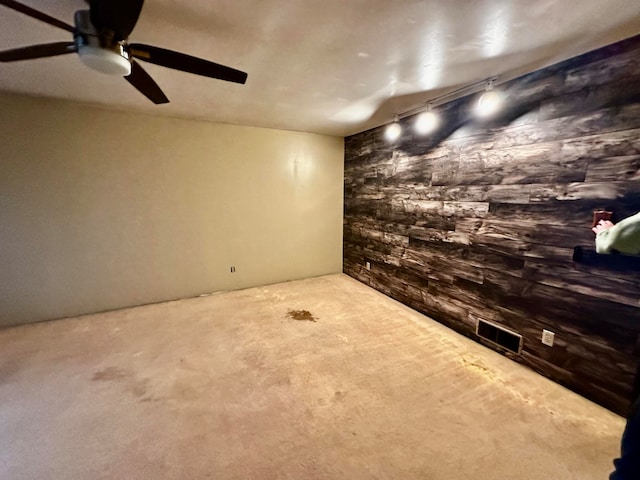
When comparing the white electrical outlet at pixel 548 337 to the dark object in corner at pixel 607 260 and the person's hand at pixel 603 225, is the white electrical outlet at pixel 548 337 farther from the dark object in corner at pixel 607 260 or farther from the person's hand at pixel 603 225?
the person's hand at pixel 603 225

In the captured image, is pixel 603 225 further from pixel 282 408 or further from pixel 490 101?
pixel 282 408

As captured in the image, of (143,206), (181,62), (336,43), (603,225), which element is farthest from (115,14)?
(603,225)

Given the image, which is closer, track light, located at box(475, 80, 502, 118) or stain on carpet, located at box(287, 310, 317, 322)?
track light, located at box(475, 80, 502, 118)

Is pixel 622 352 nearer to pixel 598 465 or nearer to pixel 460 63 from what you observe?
pixel 598 465

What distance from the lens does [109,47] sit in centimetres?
141

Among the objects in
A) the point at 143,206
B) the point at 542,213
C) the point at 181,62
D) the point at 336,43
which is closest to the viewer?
the point at 181,62

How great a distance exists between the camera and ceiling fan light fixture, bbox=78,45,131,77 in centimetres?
139

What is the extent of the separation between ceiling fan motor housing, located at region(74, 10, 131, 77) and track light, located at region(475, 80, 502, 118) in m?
2.64

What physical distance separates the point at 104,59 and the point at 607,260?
326cm

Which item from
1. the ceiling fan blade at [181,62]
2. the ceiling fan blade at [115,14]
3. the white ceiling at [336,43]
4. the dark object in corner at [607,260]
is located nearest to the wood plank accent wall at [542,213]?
the dark object in corner at [607,260]

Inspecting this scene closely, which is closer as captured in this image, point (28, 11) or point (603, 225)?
point (28, 11)

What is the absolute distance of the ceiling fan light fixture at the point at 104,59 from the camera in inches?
54.7

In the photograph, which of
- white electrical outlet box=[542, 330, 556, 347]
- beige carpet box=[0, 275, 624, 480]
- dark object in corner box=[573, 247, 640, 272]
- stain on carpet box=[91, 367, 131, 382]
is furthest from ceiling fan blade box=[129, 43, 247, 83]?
white electrical outlet box=[542, 330, 556, 347]

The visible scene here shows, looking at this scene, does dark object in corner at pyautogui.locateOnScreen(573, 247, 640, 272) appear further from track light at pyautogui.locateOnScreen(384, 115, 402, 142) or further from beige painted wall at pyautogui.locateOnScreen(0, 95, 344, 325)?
beige painted wall at pyautogui.locateOnScreen(0, 95, 344, 325)
